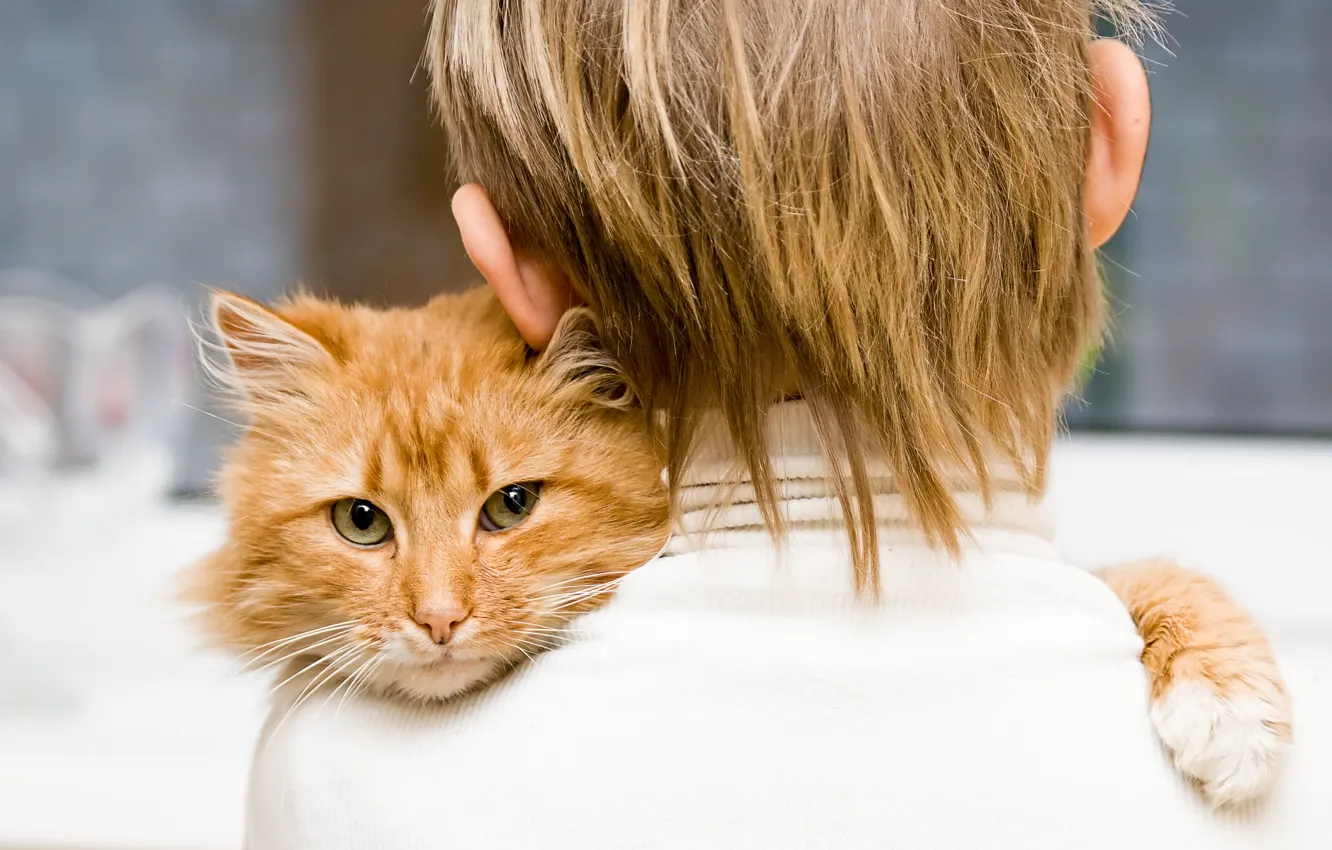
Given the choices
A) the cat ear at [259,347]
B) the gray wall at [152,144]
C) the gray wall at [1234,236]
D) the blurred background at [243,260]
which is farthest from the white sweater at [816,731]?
the gray wall at [152,144]

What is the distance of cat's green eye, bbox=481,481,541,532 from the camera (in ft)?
2.98

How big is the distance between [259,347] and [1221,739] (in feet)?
2.68

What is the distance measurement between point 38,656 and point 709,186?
5.67ft

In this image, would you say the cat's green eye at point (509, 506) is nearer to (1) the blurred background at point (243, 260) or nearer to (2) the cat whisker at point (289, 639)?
(2) the cat whisker at point (289, 639)

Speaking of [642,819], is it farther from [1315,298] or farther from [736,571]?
[1315,298]

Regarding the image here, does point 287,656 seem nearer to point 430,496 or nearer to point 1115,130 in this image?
point 430,496

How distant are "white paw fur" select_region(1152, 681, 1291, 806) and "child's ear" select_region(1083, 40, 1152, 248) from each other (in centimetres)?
36

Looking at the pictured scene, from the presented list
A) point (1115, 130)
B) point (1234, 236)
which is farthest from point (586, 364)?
point (1234, 236)

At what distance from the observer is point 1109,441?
2.00 meters

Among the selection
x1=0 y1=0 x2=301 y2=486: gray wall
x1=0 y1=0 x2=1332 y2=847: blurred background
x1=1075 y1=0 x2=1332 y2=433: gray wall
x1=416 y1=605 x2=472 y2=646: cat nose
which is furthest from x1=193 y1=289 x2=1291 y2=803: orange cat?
x1=0 y1=0 x2=301 y2=486: gray wall

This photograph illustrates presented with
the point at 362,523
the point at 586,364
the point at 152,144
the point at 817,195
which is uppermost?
the point at 152,144

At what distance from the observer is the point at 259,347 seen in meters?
0.97

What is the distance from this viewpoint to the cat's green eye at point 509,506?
91cm

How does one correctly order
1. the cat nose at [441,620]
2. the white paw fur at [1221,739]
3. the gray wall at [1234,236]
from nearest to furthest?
the white paw fur at [1221,739] → the cat nose at [441,620] → the gray wall at [1234,236]
